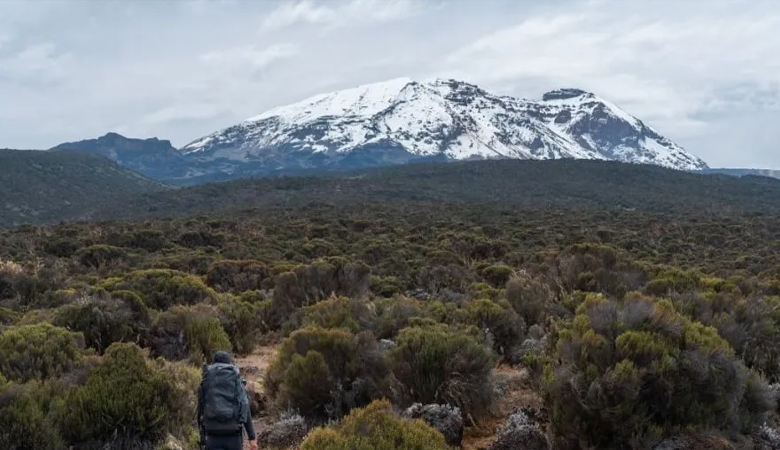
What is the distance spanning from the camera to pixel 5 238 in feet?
91.7

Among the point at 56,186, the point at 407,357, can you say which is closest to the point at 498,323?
the point at 407,357

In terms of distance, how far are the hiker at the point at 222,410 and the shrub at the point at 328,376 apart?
173 centimetres

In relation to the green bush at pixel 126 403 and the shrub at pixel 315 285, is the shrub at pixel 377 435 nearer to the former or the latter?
the green bush at pixel 126 403

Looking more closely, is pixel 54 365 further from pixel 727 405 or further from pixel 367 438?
pixel 727 405

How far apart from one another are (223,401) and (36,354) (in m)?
3.12

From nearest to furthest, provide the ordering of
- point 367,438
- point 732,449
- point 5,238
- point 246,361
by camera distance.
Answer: point 367,438 → point 732,449 → point 246,361 → point 5,238

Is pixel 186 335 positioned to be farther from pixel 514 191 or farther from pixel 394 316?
pixel 514 191

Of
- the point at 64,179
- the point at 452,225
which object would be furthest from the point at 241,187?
the point at 452,225

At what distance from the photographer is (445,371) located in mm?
6320

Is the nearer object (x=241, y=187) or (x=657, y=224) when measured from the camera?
(x=657, y=224)

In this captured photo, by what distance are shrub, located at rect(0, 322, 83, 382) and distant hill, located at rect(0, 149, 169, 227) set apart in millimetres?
66300

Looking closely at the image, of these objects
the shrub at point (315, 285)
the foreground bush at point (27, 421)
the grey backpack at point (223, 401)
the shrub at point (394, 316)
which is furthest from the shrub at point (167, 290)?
the grey backpack at point (223, 401)

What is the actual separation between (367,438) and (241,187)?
76207mm

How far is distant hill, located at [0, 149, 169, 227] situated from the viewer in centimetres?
7294
